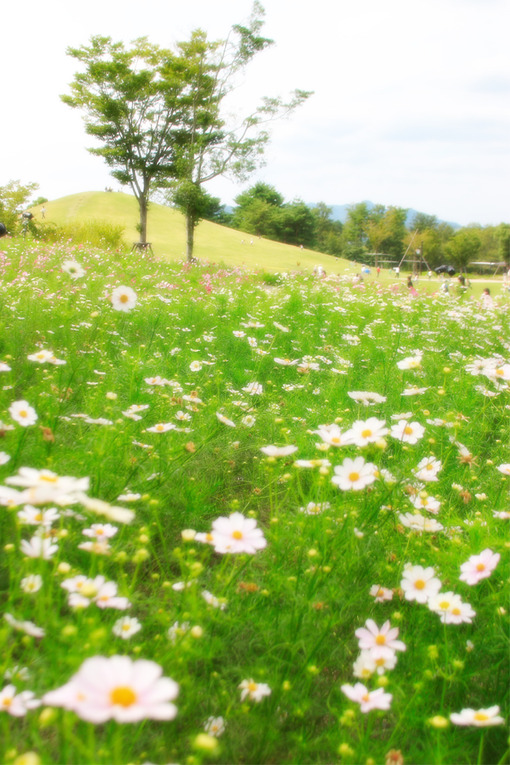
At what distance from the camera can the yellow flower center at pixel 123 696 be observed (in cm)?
59

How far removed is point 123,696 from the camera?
60 cm

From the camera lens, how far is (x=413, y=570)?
1304 millimetres

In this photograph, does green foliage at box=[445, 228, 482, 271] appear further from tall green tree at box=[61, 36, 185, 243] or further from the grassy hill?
tall green tree at box=[61, 36, 185, 243]

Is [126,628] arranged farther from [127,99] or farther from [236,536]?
[127,99]

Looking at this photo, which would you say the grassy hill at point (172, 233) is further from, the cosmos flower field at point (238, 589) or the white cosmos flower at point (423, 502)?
the white cosmos flower at point (423, 502)

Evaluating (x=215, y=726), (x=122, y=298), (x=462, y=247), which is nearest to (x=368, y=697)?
(x=215, y=726)

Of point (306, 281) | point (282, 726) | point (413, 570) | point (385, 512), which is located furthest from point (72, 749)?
point (306, 281)

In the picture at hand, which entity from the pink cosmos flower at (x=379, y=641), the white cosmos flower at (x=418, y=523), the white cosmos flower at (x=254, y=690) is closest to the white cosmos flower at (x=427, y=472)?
the white cosmos flower at (x=418, y=523)

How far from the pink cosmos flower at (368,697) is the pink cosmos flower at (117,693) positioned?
541 millimetres

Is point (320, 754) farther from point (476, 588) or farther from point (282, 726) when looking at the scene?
point (476, 588)

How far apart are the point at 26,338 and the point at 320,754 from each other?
295 cm

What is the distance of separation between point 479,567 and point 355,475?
1.19 ft

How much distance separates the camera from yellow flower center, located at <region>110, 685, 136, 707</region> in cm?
59

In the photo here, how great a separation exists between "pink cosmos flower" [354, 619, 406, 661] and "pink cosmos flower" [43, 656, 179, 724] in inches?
26.6
